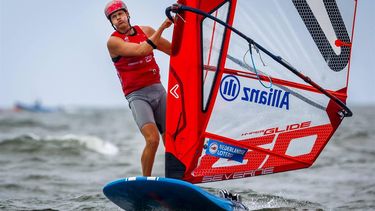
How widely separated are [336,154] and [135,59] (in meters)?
Answer: 10.5

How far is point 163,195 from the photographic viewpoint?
7.02 m

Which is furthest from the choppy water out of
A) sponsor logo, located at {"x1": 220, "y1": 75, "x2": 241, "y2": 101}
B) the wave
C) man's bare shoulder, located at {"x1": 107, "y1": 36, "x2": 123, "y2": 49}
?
man's bare shoulder, located at {"x1": 107, "y1": 36, "x2": 123, "y2": 49}

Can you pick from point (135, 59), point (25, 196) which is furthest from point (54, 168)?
point (135, 59)

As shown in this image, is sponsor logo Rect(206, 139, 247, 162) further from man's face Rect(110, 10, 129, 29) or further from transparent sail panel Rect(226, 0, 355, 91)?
man's face Rect(110, 10, 129, 29)

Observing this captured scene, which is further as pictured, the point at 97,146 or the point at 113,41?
the point at 97,146

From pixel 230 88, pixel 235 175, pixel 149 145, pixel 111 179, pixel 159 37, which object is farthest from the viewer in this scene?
pixel 111 179

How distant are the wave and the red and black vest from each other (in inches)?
402

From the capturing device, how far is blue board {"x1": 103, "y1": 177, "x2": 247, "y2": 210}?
6.78 metres

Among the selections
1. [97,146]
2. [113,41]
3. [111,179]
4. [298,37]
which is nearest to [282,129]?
[298,37]

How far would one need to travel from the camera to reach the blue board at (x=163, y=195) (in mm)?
6781

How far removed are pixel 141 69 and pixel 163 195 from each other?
1.32 meters

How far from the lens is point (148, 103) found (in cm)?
747

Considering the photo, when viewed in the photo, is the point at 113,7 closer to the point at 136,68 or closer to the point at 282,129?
A: the point at 136,68

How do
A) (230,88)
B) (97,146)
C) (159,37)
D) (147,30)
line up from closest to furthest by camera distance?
(159,37)
(230,88)
(147,30)
(97,146)
